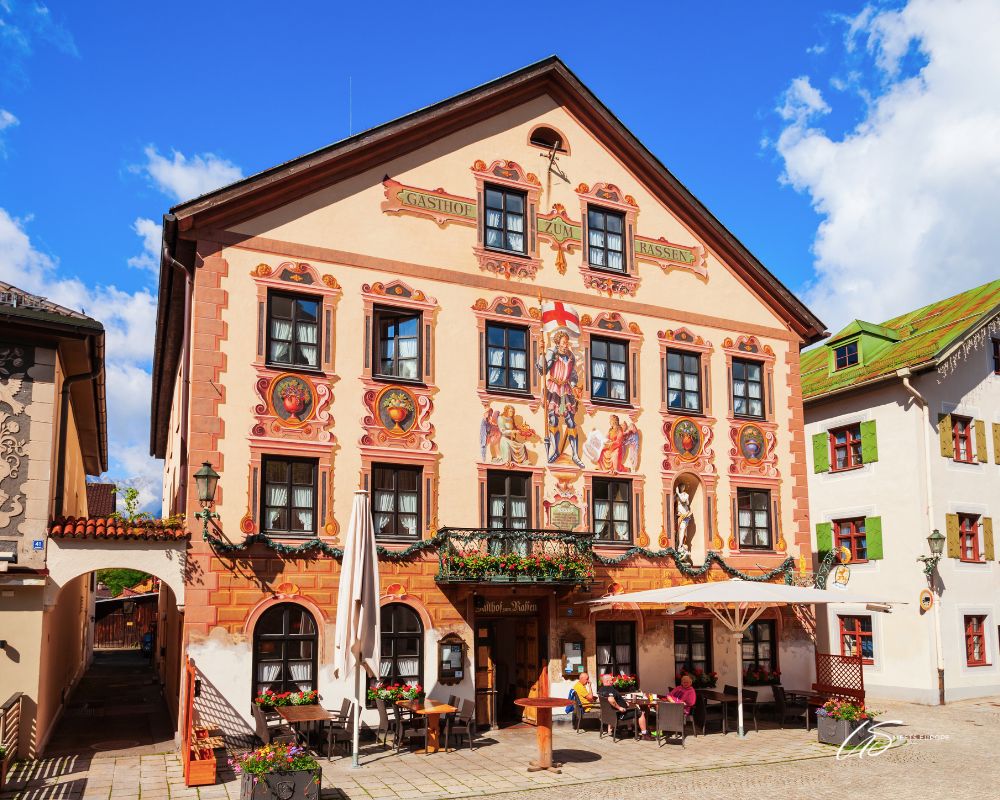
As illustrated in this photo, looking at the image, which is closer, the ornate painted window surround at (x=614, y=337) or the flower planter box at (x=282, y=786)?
the flower planter box at (x=282, y=786)

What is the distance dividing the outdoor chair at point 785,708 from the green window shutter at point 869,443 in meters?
8.64

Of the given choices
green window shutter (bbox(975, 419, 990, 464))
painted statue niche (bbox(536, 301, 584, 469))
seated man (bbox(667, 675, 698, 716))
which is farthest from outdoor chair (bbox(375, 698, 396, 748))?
green window shutter (bbox(975, 419, 990, 464))

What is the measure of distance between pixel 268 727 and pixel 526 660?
6.33 meters

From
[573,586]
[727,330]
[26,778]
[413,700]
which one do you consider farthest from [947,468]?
[26,778]

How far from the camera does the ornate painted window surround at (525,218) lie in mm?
20734

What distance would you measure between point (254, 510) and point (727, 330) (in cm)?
1217

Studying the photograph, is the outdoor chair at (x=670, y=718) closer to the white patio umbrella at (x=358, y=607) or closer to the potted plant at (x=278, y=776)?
the white patio umbrella at (x=358, y=607)

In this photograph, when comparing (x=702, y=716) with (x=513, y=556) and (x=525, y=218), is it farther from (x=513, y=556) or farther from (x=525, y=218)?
(x=525, y=218)

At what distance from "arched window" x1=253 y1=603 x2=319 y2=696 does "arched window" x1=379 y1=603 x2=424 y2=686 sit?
1.40m

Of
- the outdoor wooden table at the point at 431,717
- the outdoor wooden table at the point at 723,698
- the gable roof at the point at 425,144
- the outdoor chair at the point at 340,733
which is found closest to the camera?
the outdoor chair at the point at 340,733

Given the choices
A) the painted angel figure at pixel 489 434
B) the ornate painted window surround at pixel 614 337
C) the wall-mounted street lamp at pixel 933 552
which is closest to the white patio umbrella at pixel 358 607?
the painted angel figure at pixel 489 434

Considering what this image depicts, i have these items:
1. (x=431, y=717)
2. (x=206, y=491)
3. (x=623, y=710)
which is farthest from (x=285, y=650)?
(x=623, y=710)

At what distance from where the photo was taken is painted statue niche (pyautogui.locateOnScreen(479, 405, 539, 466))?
19.9 metres

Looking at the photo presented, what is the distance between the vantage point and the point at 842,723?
17.5 metres
